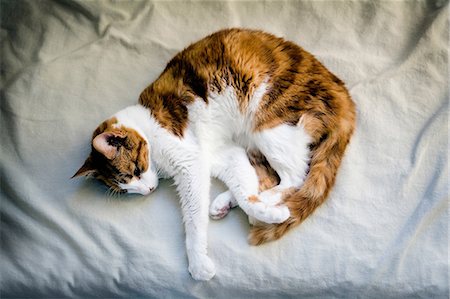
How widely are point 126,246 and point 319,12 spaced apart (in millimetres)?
1160

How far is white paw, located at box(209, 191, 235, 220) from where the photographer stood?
156 centimetres

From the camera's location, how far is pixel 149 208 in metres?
1.59

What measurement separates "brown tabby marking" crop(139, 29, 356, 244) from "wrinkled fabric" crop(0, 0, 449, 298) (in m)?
0.08

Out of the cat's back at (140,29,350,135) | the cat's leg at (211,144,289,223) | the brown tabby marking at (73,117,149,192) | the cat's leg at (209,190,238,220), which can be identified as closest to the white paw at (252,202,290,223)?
the cat's leg at (211,144,289,223)

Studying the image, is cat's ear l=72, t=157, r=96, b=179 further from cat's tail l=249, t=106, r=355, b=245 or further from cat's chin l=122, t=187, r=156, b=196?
cat's tail l=249, t=106, r=355, b=245

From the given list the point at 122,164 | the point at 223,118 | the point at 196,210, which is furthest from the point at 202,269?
the point at 223,118

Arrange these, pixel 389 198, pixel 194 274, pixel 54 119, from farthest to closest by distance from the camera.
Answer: pixel 54 119, pixel 389 198, pixel 194 274

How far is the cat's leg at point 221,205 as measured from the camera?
5.11ft

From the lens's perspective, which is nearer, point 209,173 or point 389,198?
point 389,198

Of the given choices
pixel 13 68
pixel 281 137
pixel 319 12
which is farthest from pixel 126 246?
pixel 319 12

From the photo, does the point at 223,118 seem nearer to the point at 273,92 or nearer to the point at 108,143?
the point at 273,92

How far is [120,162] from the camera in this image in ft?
5.14

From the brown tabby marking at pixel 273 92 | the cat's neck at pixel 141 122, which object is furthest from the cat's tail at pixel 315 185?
the cat's neck at pixel 141 122

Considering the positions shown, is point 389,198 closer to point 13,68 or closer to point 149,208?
point 149,208
